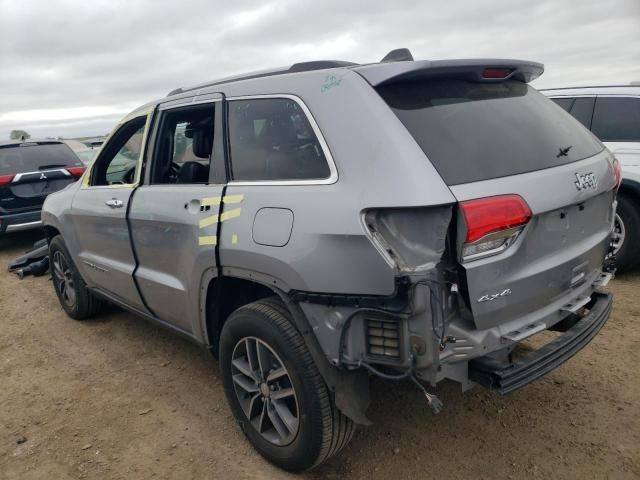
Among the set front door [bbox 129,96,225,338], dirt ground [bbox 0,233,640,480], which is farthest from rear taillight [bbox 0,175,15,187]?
front door [bbox 129,96,225,338]

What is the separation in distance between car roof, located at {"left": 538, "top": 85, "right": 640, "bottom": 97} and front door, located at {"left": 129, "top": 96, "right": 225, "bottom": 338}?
14.1 ft

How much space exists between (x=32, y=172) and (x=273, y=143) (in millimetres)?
6722

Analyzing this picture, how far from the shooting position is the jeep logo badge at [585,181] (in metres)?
2.41

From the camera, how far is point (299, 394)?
2412mm

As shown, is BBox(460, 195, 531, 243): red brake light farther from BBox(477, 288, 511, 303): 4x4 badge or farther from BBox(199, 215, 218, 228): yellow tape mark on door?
BBox(199, 215, 218, 228): yellow tape mark on door

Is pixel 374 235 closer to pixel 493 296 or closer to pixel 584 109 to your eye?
pixel 493 296

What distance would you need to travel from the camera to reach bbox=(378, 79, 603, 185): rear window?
2.15m

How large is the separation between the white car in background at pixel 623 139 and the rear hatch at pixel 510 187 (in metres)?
2.72

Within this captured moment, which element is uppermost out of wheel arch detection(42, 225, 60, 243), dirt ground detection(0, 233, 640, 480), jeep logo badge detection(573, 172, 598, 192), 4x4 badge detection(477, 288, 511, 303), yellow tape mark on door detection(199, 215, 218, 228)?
jeep logo badge detection(573, 172, 598, 192)

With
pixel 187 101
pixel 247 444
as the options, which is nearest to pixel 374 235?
pixel 247 444

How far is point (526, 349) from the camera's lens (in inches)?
139

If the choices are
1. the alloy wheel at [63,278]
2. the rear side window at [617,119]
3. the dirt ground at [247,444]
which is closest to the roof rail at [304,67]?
the dirt ground at [247,444]

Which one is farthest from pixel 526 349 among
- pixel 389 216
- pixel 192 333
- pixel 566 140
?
pixel 192 333

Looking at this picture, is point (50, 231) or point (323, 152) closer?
point (323, 152)
